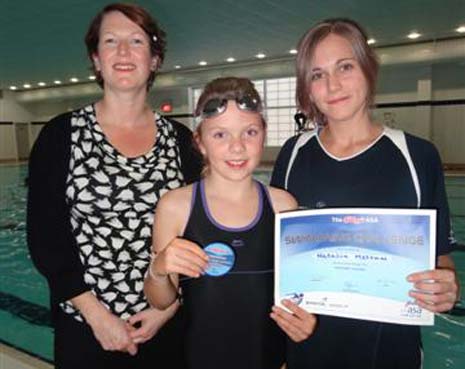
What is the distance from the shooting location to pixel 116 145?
68.4 inches

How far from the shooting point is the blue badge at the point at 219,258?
59.2 inches

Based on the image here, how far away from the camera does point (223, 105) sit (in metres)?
1.61

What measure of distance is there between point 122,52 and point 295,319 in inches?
47.3

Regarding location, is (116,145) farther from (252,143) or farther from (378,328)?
(378,328)

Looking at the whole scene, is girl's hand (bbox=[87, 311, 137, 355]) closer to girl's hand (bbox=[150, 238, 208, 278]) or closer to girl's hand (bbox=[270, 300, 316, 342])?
girl's hand (bbox=[150, 238, 208, 278])

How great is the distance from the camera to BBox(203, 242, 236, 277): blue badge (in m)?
1.50

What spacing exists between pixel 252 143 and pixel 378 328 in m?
0.84

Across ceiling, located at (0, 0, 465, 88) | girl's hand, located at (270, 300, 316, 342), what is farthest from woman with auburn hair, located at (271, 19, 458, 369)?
ceiling, located at (0, 0, 465, 88)

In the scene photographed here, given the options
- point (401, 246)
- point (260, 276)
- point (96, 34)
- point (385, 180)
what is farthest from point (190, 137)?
point (401, 246)

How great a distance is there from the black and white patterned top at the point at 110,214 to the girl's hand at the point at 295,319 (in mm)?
560

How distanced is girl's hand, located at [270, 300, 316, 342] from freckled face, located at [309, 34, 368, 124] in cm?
75

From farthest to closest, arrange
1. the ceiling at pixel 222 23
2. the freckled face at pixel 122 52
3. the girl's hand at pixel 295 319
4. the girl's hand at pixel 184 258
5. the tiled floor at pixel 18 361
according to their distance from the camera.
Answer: the ceiling at pixel 222 23, the tiled floor at pixel 18 361, the freckled face at pixel 122 52, the girl's hand at pixel 295 319, the girl's hand at pixel 184 258

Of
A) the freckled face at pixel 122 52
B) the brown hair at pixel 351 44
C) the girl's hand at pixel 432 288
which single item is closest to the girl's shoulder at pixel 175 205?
the freckled face at pixel 122 52

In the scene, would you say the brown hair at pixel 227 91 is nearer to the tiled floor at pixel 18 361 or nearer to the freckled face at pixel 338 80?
the freckled face at pixel 338 80
